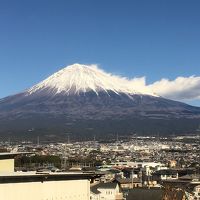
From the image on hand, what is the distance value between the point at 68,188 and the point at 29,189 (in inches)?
42.1

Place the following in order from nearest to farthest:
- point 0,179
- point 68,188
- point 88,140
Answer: point 0,179, point 68,188, point 88,140

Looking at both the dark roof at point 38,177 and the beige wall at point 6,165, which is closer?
the dark roof at point 38,177

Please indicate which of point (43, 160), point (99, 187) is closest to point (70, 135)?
point (43, 160)

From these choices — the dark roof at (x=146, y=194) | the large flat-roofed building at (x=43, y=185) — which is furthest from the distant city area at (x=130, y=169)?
the large flat-roofed building at (x=43, y=185)

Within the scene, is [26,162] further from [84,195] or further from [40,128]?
[40,128]

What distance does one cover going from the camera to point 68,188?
11.0 m

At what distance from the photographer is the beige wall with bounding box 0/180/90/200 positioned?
9.93 meters

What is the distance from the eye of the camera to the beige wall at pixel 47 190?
9.93 metres

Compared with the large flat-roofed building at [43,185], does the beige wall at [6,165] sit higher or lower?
higher

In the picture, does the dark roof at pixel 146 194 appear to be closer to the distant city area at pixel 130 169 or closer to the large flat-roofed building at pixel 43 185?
the distant city area at pixel 130 169

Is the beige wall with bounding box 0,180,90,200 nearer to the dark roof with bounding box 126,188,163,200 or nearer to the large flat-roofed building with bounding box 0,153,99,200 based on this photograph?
the large flat-roofed building with bounding box 0,153,99,200

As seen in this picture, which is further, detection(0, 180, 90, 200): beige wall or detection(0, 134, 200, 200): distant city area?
detection(0, 134, 200, 200): distant city area

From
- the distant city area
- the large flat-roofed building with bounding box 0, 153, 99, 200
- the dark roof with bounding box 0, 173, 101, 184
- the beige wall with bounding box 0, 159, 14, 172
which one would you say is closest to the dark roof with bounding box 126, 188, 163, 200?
the distant city area

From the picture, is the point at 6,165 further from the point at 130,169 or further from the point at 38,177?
the point at 130,169
